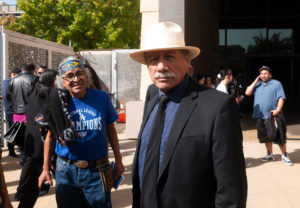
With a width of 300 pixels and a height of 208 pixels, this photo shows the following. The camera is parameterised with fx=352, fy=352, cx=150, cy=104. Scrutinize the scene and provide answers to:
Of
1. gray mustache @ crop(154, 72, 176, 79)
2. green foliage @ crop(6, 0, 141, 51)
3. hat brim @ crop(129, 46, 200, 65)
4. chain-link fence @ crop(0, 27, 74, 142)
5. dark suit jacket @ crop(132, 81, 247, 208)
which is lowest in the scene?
dark suit jacket @ crop(132, 81, 247, 208)

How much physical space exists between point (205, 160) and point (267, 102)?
19.6ft

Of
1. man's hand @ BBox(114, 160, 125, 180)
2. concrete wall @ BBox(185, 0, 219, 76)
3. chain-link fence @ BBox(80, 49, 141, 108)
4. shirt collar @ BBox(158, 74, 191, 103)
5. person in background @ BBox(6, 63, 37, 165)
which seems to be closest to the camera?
shirt collar @ BBox(158, 74, 191, 103)

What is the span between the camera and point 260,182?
604 cm

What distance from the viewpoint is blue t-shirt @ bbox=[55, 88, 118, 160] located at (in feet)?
9.83

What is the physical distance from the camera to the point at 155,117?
211 cm

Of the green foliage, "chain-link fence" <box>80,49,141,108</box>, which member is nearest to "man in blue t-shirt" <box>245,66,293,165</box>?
"chain-link fence" <box>80,49,141,108</box>

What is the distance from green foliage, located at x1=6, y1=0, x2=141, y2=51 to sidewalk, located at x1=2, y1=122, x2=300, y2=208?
1775 cm

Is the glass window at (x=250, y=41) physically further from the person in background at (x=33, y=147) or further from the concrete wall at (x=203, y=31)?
the person in background at (x=33, y=147)

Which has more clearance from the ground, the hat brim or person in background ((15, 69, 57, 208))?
the hat brim

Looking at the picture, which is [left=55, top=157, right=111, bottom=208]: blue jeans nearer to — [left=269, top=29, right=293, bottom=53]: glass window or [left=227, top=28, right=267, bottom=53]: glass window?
[left=227, top=28, right=267, bottom=53]: glass window

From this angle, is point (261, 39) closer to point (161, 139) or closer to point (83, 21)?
point (83, 21)

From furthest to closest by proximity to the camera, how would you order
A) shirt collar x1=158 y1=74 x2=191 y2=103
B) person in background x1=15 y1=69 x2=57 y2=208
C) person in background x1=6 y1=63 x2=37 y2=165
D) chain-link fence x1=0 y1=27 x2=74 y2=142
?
chain-link fence x1=0 y1=27 x2=74 y2=142, person in background x1=6 y1=63 x2=37 y2=165, person in background x1=15 y1=69 x2=57 y2=208, shirt collar x1=158 y1=74 x2=191 y2=103

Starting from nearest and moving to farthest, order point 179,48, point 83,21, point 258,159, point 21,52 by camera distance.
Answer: point 179,48 < point 258,159 < point 21,52 < point 83,21

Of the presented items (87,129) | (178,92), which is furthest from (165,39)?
(87,129)
